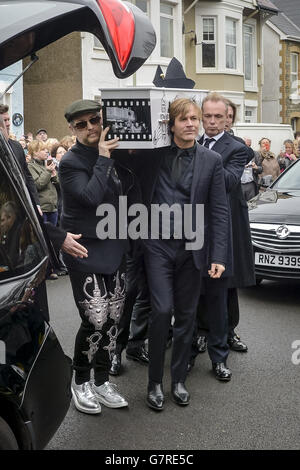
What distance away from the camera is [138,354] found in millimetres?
5488

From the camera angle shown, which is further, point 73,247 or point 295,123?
point 295,123

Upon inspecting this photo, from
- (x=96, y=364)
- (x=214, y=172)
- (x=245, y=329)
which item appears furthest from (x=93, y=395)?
(x=245, y=329)

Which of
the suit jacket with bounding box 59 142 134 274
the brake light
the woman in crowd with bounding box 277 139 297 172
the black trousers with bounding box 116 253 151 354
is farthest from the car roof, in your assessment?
the woman in crowd with bounding box 277 139 297 172

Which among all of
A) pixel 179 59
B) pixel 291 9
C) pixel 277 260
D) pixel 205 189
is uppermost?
pixel 291 9

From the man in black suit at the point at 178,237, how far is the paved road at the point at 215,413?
220 mm

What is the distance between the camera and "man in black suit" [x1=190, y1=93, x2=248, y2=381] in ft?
16.5

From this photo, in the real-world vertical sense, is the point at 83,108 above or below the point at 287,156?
below

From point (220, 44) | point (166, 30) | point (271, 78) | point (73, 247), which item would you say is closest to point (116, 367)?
point (73, 247)

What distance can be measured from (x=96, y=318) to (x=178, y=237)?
752 millimetres

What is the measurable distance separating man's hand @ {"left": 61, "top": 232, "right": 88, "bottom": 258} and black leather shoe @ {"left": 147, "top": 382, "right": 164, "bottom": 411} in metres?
1.07

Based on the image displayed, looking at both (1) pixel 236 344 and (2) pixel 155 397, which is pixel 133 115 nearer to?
(2) pixel 155 397

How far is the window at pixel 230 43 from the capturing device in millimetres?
26766

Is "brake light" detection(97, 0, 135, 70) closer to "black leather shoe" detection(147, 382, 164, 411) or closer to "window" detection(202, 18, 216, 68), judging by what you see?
"black leather shoe" detection(147, 382, 164, 411)

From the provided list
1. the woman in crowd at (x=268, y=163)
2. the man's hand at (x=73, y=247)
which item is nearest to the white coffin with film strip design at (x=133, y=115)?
the man's hand at (x=73, y=247)
